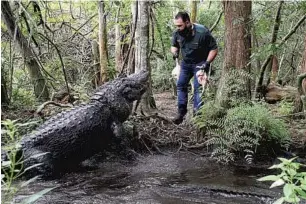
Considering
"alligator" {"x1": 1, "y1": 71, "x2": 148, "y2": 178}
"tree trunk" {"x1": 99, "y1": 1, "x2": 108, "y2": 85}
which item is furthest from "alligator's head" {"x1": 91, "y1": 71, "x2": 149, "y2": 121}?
"tree trunk" {"x1": 99, "y1": 1, "x2": 108, "y2": 85}

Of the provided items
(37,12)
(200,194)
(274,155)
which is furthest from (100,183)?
(37,12)

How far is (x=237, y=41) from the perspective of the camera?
234 inches

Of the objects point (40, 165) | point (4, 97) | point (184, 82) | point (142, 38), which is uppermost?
point (142, 38)

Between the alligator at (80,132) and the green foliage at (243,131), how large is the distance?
127 cm

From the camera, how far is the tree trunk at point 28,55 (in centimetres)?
704

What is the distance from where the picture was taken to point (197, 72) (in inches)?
257

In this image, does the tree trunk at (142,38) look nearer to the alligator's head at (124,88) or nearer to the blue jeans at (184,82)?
the alligator's head at (124,88)

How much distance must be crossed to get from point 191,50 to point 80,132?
262 cm

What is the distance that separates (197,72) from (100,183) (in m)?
2.79

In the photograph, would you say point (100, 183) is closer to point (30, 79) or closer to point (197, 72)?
point (197, 72)

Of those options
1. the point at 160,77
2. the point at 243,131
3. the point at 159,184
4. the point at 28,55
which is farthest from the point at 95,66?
the point at 159,184

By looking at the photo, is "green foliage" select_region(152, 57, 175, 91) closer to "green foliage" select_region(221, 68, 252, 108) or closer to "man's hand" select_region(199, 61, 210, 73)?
"man's hand" select_region(199, 61, 210, 73)

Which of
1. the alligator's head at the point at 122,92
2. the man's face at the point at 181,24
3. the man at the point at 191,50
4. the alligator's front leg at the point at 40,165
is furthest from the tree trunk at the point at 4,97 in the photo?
the man's face at the point at 181,24

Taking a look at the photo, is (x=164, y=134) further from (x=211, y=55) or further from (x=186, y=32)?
(x=186, y=32)
